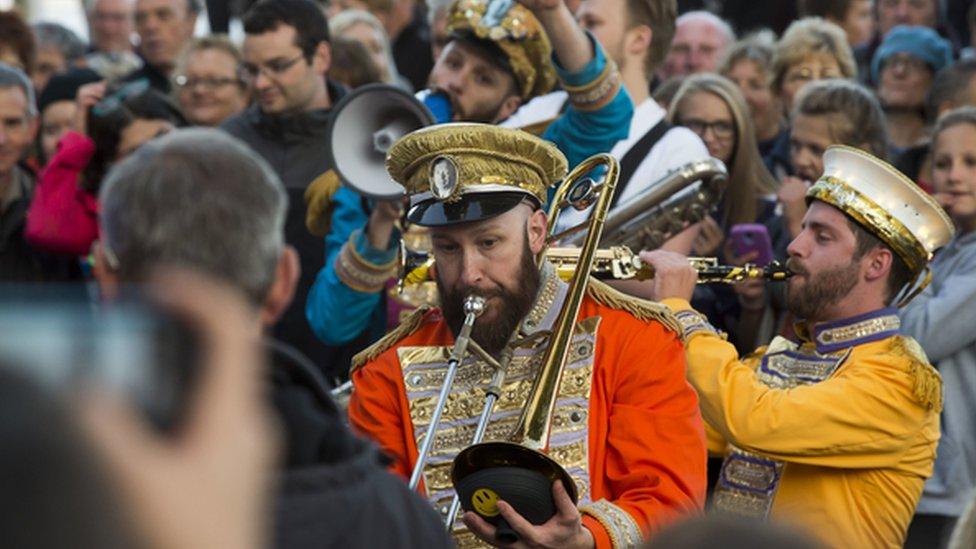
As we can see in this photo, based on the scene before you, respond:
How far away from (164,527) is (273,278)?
1085 millimetres

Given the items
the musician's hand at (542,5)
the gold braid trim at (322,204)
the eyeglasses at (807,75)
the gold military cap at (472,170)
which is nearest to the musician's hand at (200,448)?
the gold military cap at (472,170)

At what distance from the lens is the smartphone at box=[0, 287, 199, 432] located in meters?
1.38

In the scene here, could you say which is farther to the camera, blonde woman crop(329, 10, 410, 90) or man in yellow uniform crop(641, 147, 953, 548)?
blonde woman crop(329, 10, 410, 90)

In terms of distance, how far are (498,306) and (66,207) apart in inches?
140

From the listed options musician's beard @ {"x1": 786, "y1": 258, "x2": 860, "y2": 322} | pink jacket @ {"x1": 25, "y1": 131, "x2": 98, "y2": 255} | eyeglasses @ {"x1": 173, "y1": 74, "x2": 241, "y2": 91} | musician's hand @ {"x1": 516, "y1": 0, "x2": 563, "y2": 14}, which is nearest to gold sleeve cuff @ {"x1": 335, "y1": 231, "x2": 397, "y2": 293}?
musician's hand @ {"x1": 516, "y1": 0, "x2": 563, "y2": 14}

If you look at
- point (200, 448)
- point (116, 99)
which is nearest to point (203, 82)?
point (116, 99)

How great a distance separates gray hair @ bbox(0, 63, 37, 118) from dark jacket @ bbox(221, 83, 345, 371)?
137 centimetres

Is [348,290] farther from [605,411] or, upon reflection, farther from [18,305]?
[18,305]

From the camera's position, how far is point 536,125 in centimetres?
620

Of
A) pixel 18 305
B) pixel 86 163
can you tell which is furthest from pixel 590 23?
pixel 18 305

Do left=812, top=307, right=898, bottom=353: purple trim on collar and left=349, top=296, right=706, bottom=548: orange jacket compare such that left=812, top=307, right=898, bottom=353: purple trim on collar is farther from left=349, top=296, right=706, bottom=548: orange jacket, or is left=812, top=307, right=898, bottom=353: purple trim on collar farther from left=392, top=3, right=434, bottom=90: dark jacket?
left=392, top=3, right=434, bottom=90: dark jacket

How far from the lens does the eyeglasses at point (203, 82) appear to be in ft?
28.0

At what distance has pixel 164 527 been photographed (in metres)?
1.38

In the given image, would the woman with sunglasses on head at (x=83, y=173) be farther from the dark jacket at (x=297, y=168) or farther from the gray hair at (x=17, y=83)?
the gray hair at (x=17, y=83)
